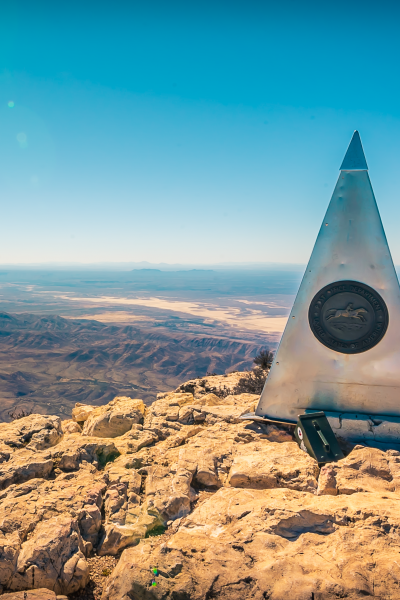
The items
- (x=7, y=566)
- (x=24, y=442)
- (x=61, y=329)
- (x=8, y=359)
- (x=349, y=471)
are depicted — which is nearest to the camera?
(x=7, y=566)

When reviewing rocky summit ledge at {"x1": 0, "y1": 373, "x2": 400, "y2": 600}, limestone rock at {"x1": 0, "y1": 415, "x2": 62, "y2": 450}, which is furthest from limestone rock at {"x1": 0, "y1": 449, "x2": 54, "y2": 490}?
limestone rock at {"x1": 0, "y1": 415, "x2": 62, "y2": 450}

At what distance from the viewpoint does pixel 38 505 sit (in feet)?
13.6

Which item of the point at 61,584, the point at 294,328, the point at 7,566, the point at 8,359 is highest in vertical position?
the point at 294,328

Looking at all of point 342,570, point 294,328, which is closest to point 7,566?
point 342,570

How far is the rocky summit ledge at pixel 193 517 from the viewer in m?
3.02

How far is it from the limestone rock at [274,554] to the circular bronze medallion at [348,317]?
2534mm

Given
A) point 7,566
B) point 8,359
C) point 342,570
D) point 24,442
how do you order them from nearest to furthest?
point 342,570 < point 7,566 < point 24,442 < point 8,359

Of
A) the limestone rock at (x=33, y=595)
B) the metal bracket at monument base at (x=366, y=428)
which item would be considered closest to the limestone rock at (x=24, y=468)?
the limestone rock at (x=33, y=595)

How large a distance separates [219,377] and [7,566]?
7713mm

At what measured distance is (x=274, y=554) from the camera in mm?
3240

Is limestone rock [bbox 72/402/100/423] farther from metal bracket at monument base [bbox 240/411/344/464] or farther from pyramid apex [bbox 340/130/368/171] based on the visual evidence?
pyramid apex [bbox 340/130/368/171]

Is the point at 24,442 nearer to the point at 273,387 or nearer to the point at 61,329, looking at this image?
the point at 273,387

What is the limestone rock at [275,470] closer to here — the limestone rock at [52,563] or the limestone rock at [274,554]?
the limestone rock at [274,554]

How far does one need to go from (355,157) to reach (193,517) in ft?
19.4
